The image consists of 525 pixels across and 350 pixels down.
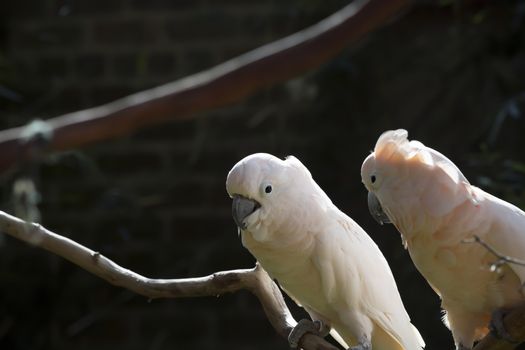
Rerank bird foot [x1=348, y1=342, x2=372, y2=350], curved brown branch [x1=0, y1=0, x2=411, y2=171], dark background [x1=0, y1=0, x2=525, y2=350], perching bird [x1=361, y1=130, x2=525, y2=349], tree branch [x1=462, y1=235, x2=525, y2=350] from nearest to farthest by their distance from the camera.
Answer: tree branch [x1=462, y1=235, x2=525, y2=350], perching bird [x1=361, y1=130, x2=525, y2=349], bird foot [x1=348, y1=342, x2=372, y2=350], curved brown branch [x1=0, y1=0, x2=411, y2=171], dark background [x1=0, y1=0, x2=525, y2=350]

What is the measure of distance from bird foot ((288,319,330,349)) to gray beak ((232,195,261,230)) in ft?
0.79

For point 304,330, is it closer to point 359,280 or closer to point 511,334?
point 359,280

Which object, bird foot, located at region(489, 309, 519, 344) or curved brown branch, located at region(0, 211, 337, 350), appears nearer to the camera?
bird foot, located at region(489, 309, 519, 344)

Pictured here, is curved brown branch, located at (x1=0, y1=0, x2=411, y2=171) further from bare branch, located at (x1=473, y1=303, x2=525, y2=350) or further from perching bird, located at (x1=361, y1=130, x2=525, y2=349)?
bare branch, located at (x1=473, y1=303, x2=525, y2=350)

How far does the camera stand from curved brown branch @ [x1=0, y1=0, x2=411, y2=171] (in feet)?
A: 9.48

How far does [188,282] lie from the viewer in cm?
192

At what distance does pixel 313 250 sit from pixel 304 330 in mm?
167

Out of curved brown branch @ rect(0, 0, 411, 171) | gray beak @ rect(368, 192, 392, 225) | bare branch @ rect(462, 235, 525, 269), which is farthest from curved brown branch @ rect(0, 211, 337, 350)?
curved brown branch @ rect(0, 0, 411, 171)

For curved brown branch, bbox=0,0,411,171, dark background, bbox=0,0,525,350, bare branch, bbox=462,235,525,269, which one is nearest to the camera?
bare branch, bbox=462,235,525,269

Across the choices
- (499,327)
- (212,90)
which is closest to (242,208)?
(499,327)

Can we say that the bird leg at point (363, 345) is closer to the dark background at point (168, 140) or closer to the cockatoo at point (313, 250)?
the cockatoo at point (313, 250)

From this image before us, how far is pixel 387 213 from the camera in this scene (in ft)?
6.29

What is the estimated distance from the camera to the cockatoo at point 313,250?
1.88 m

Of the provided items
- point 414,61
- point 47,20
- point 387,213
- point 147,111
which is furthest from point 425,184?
point 47,20
